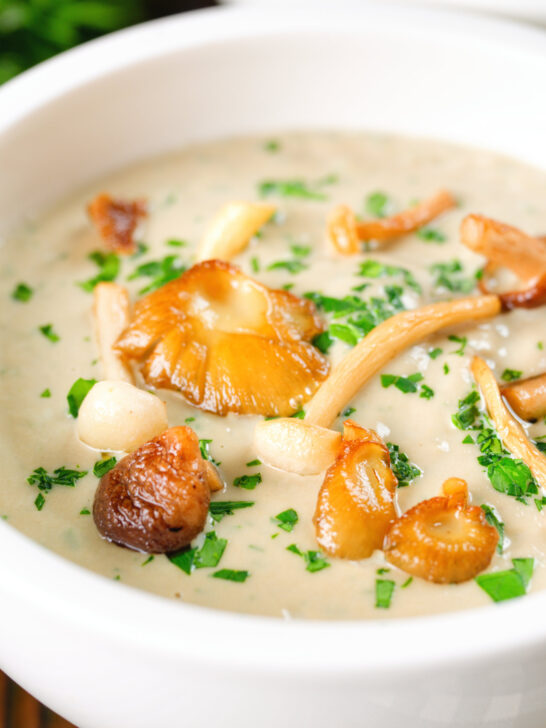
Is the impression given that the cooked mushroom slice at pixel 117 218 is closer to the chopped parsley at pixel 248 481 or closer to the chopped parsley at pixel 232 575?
the chopped parsley at pixel 248 481

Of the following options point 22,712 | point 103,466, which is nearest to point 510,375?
point 103,466

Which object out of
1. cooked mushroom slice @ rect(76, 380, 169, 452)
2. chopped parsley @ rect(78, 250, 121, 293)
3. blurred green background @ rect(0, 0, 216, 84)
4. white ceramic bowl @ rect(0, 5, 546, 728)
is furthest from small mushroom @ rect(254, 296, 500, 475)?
blurred green background @ rect(0, 0, 216, 84)

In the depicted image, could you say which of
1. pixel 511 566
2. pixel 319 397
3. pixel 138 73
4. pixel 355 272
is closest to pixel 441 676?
pixel 511 566

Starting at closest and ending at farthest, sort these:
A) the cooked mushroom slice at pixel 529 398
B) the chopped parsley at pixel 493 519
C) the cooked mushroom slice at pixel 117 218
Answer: the chopped parsley at pixel 493 519 < the cooked mushroom slice at pixel 529 398 < the cooked mushroom slice at pixel 117 218

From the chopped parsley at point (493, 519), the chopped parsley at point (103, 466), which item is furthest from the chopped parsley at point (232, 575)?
the chopped parsley at point (493, 519)

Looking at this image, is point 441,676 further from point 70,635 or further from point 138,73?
point 138,73
